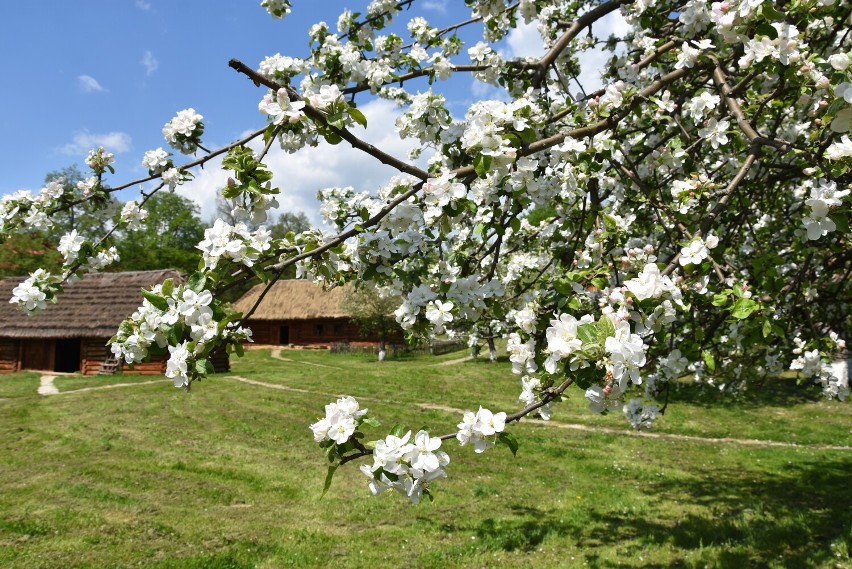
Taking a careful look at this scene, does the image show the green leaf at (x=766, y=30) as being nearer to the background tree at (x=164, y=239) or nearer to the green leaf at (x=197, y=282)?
the green leaf at (x=197, y=282)

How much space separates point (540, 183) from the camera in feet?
10.2

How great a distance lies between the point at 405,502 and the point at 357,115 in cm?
548

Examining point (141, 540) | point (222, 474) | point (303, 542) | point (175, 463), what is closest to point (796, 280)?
point (303, 542)

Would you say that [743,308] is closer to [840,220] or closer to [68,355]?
[840,220]

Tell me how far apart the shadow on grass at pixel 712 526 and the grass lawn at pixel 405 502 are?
0.09 feet

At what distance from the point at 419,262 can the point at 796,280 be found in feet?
9.15

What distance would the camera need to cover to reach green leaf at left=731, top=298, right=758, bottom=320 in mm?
2588

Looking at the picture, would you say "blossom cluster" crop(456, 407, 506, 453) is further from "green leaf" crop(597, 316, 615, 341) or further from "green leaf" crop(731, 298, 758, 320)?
"green leaf" crop(731, 298, 758, 320)

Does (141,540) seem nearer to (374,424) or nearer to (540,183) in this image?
(374,424)

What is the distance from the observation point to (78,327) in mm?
20172

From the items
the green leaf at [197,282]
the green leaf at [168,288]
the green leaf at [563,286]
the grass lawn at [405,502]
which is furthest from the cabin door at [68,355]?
the green leaf at [563,286]

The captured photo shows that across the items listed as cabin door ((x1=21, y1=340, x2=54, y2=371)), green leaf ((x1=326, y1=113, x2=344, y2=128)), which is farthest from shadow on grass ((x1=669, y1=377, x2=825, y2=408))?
cabin door ((x1=21, y1=340, x2=54, y2=371))

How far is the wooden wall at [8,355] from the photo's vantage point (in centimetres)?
2152

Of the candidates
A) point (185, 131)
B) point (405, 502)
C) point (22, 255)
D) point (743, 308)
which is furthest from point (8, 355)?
point (743, 308)
